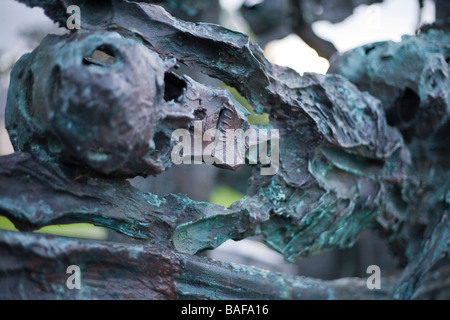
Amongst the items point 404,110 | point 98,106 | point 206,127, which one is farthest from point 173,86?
point 404,110

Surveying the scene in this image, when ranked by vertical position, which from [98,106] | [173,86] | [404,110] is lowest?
[98,106]

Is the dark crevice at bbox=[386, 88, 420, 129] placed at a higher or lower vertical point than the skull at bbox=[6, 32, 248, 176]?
higher

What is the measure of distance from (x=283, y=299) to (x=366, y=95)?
1.99ft

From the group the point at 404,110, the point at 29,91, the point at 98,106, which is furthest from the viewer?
A: the point at 404,110

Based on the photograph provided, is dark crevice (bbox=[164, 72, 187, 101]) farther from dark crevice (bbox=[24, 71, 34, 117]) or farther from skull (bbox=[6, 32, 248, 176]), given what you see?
dark crevice (bbox=[24, 71, 34, 117])

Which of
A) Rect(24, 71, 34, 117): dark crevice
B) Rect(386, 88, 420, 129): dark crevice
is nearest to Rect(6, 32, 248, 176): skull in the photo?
Rect(24, 71, 34, 117): dark crevice

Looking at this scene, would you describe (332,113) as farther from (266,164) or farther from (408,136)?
(408,136)

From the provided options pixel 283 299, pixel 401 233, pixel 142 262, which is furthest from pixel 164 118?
pixel 401 233

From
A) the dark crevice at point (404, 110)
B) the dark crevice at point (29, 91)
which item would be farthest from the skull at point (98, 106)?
the dark crevice at point (404, 110)

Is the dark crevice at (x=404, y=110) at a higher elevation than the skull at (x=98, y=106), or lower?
higher

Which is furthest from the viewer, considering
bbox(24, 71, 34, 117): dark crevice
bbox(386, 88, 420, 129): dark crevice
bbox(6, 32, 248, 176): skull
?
bbox(386, 88, 420, 129): dark crevice

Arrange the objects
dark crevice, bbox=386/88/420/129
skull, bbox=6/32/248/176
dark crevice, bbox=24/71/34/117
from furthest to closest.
Result: dark crevice, bbox=386/88/420/129, dark crevice, bbox=24/71/34/117, skull, bbox=6/32/248/176

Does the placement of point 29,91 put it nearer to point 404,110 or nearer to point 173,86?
point 173,86

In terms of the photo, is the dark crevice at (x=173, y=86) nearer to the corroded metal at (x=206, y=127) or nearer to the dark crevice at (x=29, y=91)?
the corroded metal at (x=206, y=127)
